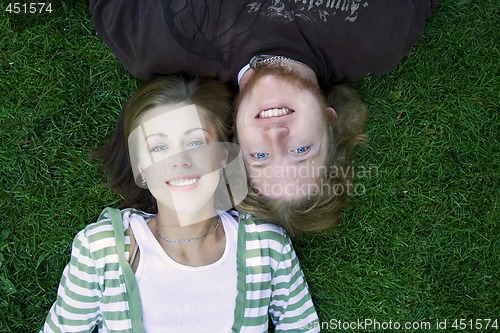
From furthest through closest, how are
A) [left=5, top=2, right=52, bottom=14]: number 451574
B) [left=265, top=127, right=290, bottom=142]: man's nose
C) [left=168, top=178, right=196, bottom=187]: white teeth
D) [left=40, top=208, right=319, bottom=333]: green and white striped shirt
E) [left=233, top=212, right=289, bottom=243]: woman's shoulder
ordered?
[left=5, top=2, right=52, bottom=14]: number 451574
[left=233, top=212, right=289, bottom=243]: woman's shoulder
[left=40, top=208, right=319, bottom=333]: green and white striped shirt
[left=168, top=178, right=196, bottom=187]: white teeth
[left=265, top=127, right=290, bottom=142]: man's nose

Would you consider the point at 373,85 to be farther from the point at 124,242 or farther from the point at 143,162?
the point at 124,242

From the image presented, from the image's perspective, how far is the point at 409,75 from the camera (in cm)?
350

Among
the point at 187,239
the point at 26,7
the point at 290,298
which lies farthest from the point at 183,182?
the point at 26,7

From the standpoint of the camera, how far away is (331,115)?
9.77 ft

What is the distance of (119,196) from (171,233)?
51 centimetres

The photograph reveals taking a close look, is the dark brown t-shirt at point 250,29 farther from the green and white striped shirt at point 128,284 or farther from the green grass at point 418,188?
the green and white striped shirt at point 128,284

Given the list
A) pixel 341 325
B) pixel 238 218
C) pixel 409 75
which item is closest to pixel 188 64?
pixel 238 218

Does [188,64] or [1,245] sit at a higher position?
[188,64]

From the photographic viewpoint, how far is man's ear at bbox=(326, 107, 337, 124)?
2930mm

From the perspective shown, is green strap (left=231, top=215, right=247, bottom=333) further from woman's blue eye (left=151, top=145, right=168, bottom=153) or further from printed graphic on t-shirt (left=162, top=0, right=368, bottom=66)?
printed graphic on t-shirt (left=162, top=0, right=368, bottom=66)

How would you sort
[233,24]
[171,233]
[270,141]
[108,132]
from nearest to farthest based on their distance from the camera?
1. [270,141]
2. [233,24]
3. [171,233]
4. [108,132]

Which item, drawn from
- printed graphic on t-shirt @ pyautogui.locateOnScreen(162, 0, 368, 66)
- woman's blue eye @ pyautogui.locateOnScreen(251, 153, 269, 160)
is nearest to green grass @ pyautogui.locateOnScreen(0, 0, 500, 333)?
printed graphic on t-shirt @ pyautogui.locateOnScreen(162, 0, 368, 66)

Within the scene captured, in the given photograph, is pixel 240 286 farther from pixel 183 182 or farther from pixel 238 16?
pixel 238 16

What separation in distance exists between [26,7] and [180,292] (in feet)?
6.59
